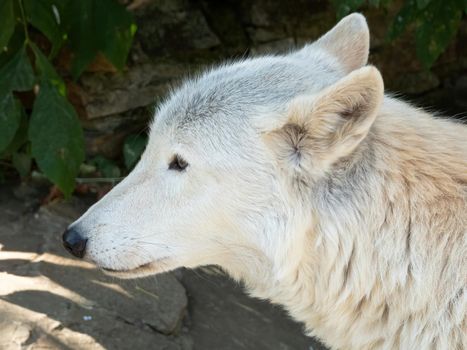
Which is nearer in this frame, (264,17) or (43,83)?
(43,83)

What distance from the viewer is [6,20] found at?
434cm

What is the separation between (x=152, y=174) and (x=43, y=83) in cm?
170

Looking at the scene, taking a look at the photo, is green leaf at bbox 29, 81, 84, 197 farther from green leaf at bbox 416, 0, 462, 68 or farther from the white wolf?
green leaf at bbox 416, 0, 462, 68

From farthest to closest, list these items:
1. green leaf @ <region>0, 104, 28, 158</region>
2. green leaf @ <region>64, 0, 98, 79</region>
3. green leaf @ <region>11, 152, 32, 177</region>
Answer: green leaf @ <region>11, 152, 32, 177</region> → green leaf @ <region>0, 104, 28, 158</region> → green leaf @ <region>64, 0, 98, 79</region>

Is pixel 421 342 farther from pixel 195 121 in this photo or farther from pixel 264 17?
pixel 264 17

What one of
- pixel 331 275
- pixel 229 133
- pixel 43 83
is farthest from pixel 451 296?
pixel 43 83

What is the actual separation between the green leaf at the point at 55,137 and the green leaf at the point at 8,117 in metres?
0.15

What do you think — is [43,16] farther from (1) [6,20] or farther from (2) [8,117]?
(2) [8,117]

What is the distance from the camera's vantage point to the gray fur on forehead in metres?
3.03

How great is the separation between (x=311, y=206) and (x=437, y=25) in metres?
2.22

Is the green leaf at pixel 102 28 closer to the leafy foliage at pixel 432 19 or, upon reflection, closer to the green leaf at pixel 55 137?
the green leaf at pixel 55 137

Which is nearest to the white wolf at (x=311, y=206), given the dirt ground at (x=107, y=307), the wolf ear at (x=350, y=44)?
the wolf ear at (x=350, y=44)

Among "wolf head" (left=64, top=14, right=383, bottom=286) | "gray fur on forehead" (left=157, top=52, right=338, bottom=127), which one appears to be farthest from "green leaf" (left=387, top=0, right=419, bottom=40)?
"wolf head" (left=64, top=14, right=383, bottom=286)

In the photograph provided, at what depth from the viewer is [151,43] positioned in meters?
6.17
